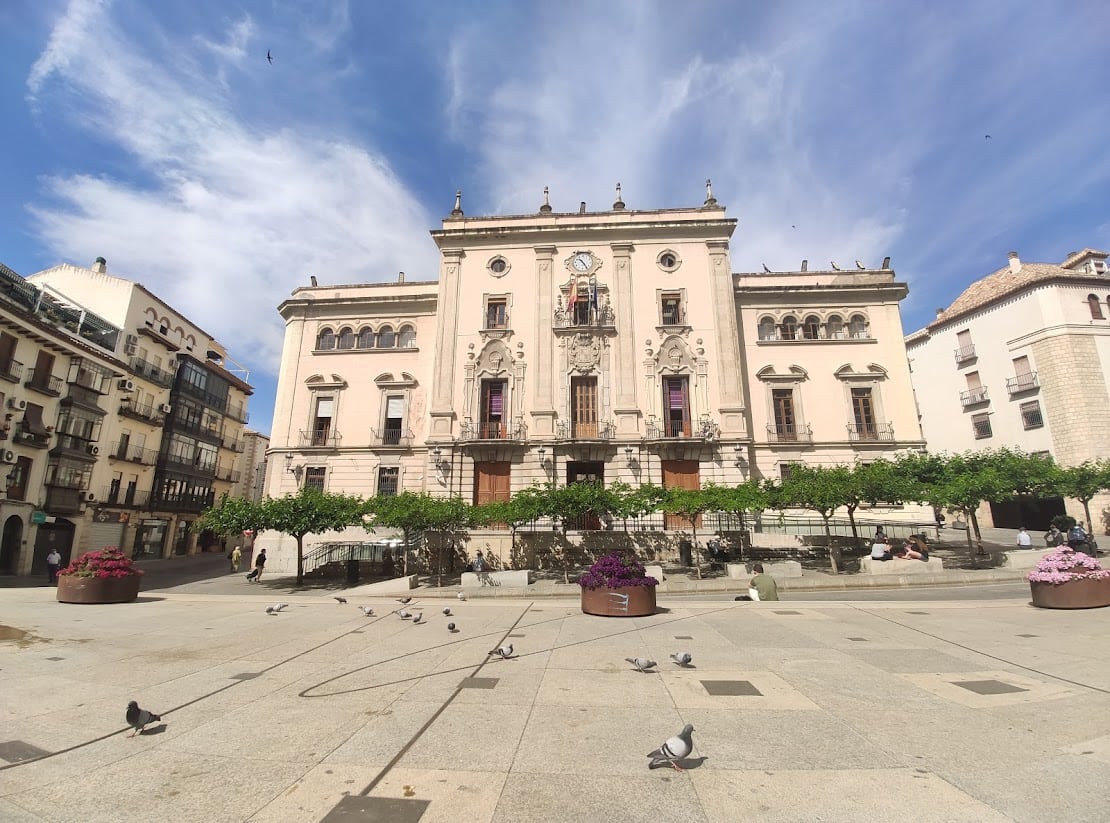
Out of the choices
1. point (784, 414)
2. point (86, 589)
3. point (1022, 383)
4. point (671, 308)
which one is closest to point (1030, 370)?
point (1022, 383)

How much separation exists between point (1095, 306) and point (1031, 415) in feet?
25.5

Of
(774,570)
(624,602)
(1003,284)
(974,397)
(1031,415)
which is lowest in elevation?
(624,602)

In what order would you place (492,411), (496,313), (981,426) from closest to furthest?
1. (492,411)
2. (496,313)
3. (981,426)

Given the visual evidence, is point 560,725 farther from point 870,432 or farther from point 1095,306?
point 1095,306

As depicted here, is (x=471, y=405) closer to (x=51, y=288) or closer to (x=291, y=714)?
(x=291, y=714)

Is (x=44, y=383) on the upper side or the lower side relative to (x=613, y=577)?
upper

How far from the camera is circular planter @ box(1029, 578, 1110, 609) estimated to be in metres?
11.7

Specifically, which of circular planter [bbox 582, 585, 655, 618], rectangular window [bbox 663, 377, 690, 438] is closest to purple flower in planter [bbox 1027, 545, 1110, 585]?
circular planter [bbox 582, 585, 655, 618]

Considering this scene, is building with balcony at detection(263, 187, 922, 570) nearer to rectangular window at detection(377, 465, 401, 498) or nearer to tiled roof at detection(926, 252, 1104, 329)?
rectangular window at detection(377, 465, 401, 498)

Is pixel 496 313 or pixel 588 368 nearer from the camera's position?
pixel 588 368

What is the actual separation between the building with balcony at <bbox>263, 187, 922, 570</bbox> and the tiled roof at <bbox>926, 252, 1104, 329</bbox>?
10.9 m

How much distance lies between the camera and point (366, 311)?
1339 inches

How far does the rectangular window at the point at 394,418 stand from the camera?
31625mm

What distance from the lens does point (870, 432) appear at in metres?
30.1
